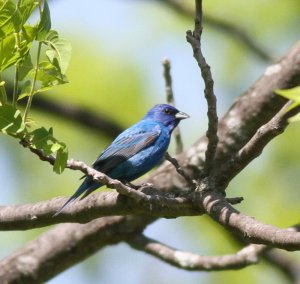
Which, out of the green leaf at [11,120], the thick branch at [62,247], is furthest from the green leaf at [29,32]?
the thick branch at [62,247]

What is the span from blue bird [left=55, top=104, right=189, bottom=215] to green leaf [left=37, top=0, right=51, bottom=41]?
1982 mm

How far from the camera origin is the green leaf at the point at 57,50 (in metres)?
3.64

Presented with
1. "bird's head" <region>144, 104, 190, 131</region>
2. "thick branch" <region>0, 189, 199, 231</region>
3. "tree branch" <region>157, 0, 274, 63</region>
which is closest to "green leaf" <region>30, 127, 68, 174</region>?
"thick branch" <region>0, 189, 199, 231</region>

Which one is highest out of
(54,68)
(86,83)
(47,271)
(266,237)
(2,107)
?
(86,83)

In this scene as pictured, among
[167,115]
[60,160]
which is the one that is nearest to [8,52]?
[60,160]

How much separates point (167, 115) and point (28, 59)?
3701 millimetres

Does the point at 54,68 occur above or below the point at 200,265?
above

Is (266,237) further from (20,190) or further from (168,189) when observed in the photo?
(20,190)

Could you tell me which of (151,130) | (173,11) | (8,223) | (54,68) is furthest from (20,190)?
(54,68)

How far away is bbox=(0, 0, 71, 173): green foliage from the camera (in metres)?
3.51

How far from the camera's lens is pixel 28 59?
372 cm

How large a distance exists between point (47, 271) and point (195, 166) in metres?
1.34

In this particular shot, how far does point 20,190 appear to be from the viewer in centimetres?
1058

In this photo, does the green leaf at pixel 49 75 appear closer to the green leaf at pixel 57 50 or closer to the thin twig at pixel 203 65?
the green leaf at pixel 57 50
